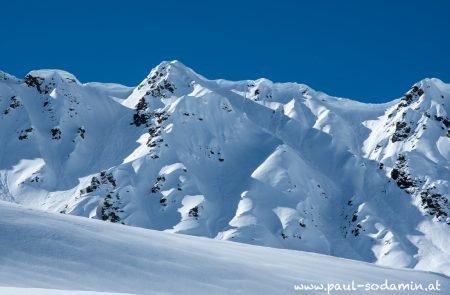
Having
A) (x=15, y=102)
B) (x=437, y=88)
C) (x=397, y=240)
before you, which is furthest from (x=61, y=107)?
(x=437, y=88)

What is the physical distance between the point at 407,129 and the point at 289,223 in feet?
129

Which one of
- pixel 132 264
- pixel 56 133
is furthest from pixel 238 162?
pixel 132 264

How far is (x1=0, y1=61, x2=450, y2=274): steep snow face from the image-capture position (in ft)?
291

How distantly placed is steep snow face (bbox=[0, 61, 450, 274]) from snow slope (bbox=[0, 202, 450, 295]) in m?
56.7

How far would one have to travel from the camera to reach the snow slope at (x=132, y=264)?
728 inches

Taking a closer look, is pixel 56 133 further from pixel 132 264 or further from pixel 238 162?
pixel 132 264

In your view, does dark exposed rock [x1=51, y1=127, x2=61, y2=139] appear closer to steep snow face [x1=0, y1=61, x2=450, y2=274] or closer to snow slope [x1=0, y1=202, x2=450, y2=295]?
steep snow face [x1=0, y1=61, x2=450, y2=274]

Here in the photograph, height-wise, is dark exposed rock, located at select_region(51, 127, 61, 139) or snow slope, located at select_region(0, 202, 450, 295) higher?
dark exposed rock, located at select_region(51, 127, 61, 139)

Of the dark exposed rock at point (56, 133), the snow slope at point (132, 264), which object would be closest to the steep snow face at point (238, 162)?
the dark exposed rock at point (56, 133)

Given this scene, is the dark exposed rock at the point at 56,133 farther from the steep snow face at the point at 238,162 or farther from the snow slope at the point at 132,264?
the snow slope at the point at 132,264

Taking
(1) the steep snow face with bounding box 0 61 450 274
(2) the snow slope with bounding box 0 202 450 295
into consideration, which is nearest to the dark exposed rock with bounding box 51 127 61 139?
(1) the steep snow face with bounding box 0 61 450 274

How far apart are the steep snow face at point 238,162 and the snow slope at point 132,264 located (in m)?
56.7

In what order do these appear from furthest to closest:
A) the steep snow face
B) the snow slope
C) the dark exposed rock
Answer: the dark exposed rock → the steep snow face → the snow slope

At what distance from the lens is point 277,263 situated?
83.0ft
